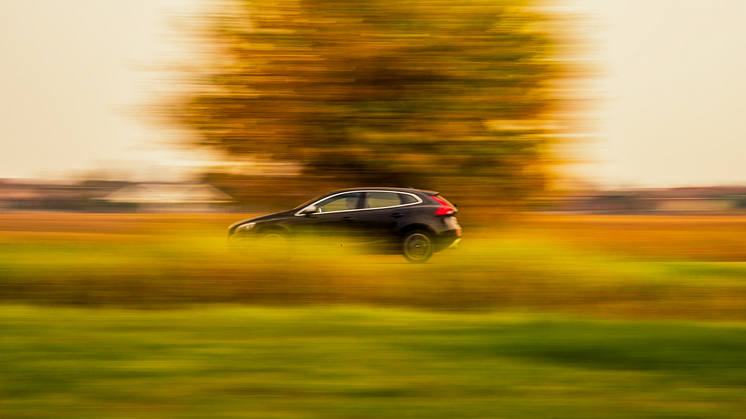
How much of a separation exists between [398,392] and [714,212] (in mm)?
47619

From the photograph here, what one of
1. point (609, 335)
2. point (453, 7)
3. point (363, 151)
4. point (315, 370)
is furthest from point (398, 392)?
point (453, 7)

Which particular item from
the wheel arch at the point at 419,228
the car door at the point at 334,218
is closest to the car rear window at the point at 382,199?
the car door at the point at 334,218

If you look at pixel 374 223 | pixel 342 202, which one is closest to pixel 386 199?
pixel 374 223

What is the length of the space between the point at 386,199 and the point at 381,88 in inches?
109

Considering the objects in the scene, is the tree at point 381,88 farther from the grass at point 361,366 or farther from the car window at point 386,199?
the grass at point 361,366

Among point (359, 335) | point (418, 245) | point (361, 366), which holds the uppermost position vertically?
point (418, 245)

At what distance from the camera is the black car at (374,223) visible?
12422 millimetres

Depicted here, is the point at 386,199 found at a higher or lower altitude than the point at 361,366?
higher

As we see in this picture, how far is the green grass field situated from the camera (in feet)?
14.6

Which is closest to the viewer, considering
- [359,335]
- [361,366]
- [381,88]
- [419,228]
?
[361,366]

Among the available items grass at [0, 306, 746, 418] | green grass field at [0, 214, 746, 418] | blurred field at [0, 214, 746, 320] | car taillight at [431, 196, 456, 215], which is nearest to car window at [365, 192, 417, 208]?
car taillight at [431, 196, 456, 215]

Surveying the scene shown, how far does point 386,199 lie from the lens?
1273 cm

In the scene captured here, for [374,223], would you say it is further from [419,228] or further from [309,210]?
[309,210]

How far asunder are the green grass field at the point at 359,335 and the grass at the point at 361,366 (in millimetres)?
21
